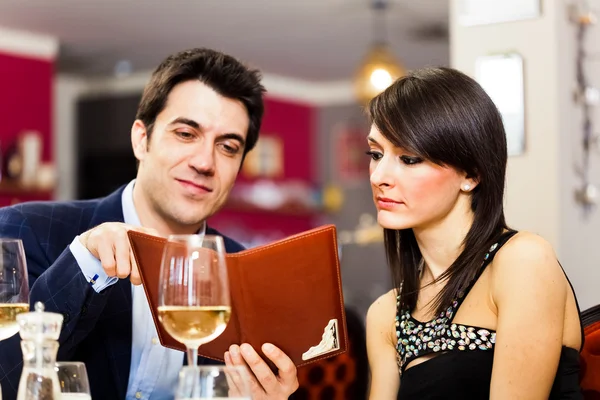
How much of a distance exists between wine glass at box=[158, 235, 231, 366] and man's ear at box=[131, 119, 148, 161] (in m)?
1.44

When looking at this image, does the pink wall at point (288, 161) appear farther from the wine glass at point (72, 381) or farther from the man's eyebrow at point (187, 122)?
the wine glass at point (72, 381)

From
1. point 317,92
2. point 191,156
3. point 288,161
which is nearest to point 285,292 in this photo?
point 191,156

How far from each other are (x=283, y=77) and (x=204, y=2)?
366 cm

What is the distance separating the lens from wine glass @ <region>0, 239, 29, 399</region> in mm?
1538

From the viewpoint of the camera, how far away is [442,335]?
202 centimetres

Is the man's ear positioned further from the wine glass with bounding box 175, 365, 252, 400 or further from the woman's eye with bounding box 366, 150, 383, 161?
the wine glass with bounding box 175, 365, 252, 400

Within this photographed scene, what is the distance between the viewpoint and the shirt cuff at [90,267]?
5.96ft

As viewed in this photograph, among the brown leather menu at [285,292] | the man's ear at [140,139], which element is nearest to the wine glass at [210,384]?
the brown leather menu at [285,292]

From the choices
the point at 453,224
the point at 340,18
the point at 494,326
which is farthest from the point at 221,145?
the point at 340,18

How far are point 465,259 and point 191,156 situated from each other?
36.3 inches

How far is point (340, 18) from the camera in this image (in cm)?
753

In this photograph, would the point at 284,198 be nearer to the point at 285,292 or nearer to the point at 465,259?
the point at 465,259

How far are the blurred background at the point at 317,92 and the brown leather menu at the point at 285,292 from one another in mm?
802

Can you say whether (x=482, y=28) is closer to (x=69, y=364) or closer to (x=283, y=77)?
(x=69, y=364)
